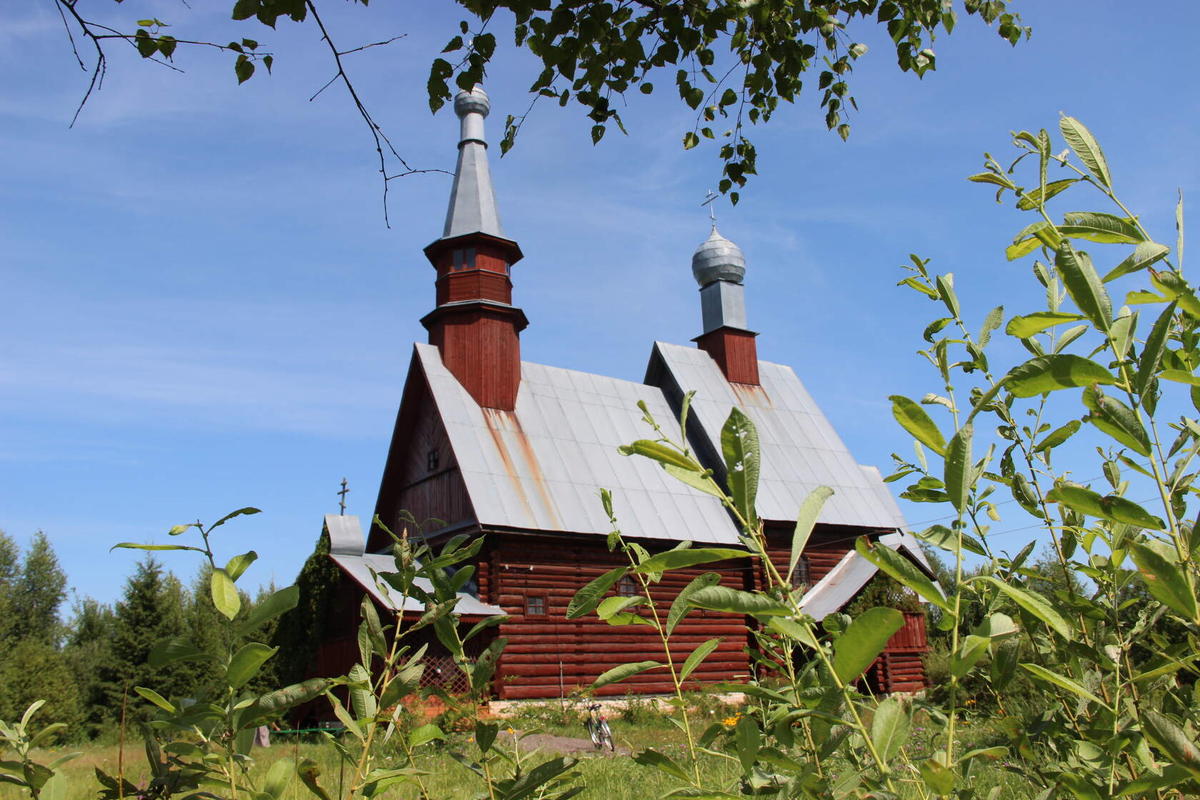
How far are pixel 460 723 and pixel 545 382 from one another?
7892 millimetres

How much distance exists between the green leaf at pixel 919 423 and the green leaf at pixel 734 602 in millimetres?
259

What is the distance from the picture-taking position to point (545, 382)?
18.4m

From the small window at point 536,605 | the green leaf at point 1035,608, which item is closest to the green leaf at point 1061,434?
the green leaf at point 1035,608

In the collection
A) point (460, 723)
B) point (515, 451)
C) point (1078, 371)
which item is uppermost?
point (515, 451)

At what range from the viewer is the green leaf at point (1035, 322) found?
0.89 m

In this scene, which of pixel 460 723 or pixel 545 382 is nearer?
pixel 460 723

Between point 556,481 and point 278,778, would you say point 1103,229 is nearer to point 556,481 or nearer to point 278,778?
point 278,778

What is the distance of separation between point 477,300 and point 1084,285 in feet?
54.2

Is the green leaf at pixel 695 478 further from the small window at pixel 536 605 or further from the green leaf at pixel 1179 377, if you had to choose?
the small window at pixel 536 605

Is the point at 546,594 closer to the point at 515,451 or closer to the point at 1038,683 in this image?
the point at 515,451

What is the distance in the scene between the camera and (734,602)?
0.78m

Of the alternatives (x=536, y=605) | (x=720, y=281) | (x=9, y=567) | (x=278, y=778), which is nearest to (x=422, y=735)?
(x=278, y=778)

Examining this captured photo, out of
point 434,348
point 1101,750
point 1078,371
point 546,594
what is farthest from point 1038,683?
point 434,348

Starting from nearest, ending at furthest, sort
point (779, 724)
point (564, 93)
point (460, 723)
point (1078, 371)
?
point (1078, 371) < point (779, 724) < point (564, 93) < point (460, 723)
